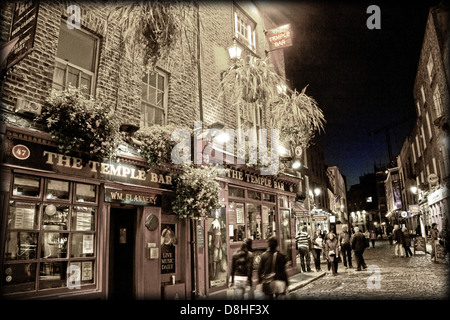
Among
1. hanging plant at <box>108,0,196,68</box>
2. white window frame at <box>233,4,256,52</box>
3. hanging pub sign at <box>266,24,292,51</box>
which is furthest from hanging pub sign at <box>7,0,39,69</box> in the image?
hanging pub sign at <box>266,24,292,51</box>

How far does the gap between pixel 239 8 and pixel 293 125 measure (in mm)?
6613

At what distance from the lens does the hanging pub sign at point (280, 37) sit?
18.1 m

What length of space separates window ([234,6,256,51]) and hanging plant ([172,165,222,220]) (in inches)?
359

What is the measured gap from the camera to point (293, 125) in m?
16.3

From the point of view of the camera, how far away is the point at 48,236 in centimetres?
709

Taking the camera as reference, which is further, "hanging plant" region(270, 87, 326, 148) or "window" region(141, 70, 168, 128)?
"hanging plant" region(270, 87, 326, 148)

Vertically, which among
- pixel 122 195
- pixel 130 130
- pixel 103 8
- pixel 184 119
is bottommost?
pixel 122 195

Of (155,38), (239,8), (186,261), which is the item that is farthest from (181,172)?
(239,8)

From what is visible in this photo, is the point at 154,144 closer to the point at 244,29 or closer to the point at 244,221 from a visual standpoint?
the point at 244,221

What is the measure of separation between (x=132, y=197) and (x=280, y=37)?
536 inches

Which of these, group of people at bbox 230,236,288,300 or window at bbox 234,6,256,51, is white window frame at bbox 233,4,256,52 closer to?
window at bbox 234,6,256,51

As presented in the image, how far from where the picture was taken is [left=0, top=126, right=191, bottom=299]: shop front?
6.47 metres

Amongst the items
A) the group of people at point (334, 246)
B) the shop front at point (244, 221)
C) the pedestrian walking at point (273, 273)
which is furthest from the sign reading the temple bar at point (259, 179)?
the pedestrian walking at point (273, 273)

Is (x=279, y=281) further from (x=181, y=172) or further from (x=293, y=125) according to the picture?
(x=293, y=125)
